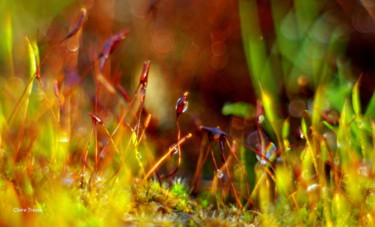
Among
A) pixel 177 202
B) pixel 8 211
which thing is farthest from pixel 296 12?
pixel 8 211

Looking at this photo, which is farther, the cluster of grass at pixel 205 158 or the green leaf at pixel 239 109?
the green leaf at pixel 239 109

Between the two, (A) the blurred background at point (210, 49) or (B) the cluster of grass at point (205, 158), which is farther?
(A) the blurred background at point (210, 49)

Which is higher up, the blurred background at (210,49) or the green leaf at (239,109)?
the blurred background at (210,49)

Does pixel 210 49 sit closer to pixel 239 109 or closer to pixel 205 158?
pixel 239 109

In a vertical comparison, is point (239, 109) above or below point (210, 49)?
below

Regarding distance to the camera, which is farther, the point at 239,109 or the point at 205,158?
the point at 239,109

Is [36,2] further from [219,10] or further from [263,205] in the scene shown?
[263,205]

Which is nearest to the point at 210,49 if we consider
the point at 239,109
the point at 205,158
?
the point at 239,109

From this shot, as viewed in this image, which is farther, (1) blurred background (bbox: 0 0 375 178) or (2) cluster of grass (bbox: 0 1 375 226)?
(1) blurred background (bbox: 0 0 375 178)

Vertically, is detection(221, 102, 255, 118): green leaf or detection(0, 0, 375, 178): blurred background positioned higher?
detection(0, 0, 375, 178): blurred background
